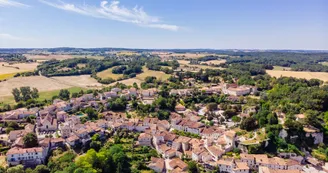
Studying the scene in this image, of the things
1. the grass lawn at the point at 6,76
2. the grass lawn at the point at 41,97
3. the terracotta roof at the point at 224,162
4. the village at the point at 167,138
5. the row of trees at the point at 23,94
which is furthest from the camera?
the grass lawn at the point at 6,76

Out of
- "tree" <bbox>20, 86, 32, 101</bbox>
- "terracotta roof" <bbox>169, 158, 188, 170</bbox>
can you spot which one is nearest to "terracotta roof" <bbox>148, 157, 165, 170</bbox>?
"terracotta roof" <bbox>169, 158, 188, 170</bbox>

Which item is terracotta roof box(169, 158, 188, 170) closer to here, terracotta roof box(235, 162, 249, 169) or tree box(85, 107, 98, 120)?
terracotta roof box(235, 162, 249, 169)

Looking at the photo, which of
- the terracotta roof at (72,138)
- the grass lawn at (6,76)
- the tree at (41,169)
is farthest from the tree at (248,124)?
the grass lawn at (6,76)

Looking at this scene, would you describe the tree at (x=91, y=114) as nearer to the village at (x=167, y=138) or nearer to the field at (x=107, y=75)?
the village at (x=167, y=138)

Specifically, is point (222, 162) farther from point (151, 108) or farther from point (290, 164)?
point (151, 108)

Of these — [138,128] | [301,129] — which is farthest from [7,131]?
[301,129]

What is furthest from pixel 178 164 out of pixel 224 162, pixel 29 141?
pixel 29 141
